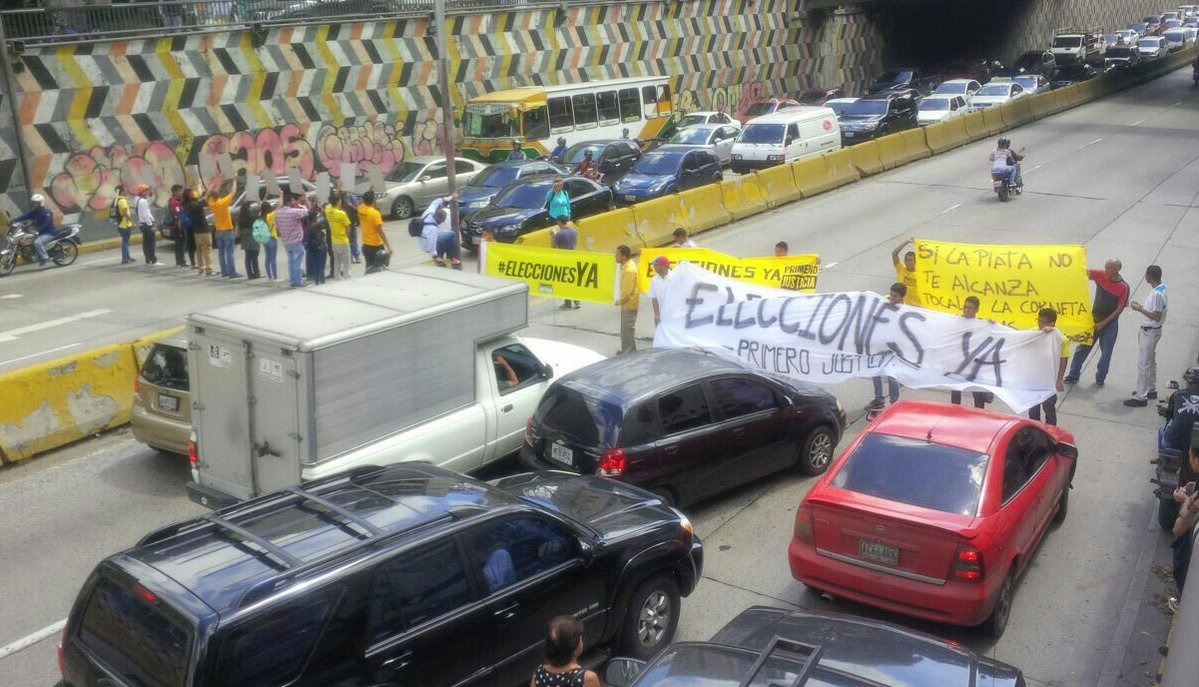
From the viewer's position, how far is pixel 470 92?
35.2 metres

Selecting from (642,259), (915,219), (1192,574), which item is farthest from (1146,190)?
(1192,574)

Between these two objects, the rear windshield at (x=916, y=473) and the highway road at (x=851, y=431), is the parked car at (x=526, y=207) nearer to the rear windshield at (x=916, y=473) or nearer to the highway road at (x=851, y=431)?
the highway road at (x=851, y=431)

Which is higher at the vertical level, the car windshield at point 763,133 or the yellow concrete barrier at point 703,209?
the car windshield at point 763,133

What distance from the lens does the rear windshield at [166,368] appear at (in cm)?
1109

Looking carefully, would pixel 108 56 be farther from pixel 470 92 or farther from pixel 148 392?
pixel 148 392

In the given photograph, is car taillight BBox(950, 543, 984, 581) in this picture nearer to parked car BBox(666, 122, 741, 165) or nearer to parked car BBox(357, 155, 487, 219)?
parked car BBox(357, 155, 487, 219)

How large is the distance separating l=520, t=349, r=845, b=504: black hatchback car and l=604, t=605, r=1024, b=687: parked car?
405cm

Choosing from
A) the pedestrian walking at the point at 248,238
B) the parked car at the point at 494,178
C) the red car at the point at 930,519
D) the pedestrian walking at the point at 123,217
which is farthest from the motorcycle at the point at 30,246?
the red car at the point at 930,519

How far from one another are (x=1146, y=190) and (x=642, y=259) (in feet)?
57.6

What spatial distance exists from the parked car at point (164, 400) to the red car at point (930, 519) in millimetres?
6164

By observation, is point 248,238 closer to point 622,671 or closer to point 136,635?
point 136,635

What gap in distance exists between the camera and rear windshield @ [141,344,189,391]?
11094 millimetres

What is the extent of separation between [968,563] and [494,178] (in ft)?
64.1

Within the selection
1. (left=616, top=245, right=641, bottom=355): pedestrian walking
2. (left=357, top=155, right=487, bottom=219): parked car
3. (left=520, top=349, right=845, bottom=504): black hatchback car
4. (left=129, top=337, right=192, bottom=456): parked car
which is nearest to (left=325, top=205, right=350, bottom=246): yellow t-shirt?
(left=616, top=245, right=641, bottom=355): pedestrian walking
